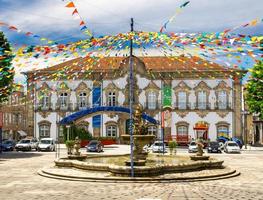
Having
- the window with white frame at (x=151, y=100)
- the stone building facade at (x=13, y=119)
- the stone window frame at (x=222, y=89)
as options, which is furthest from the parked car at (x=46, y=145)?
the stone building facade at (x=13, y=119)

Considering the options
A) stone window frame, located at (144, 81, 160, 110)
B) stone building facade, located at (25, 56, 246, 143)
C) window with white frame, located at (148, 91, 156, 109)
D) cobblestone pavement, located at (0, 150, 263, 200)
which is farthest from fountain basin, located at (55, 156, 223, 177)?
stone window frame, located at (144, 81, 160, 110)

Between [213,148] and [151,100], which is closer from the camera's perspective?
[213,148]

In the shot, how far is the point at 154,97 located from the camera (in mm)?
54844

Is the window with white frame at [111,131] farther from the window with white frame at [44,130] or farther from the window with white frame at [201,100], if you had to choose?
the window with white frame at [201,100]

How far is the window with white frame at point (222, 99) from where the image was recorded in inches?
2105

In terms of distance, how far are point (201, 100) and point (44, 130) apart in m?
22.2

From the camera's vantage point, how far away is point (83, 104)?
2199 inches

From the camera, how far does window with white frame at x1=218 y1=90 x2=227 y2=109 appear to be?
53469mm

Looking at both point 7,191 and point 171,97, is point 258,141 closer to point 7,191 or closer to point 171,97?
point 171,97

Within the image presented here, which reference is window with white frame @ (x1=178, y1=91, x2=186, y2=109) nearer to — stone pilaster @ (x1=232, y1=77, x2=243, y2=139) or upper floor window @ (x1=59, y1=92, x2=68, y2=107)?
stone pilaster @ (x1=232, y1=77, x2=243, y2=139)

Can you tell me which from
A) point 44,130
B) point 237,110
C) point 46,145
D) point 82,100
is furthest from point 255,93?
point 44,130

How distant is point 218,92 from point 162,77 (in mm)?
7762

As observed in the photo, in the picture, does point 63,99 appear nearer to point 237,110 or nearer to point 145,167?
point 237,110

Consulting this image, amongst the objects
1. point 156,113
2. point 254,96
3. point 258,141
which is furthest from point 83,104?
point 258,141
